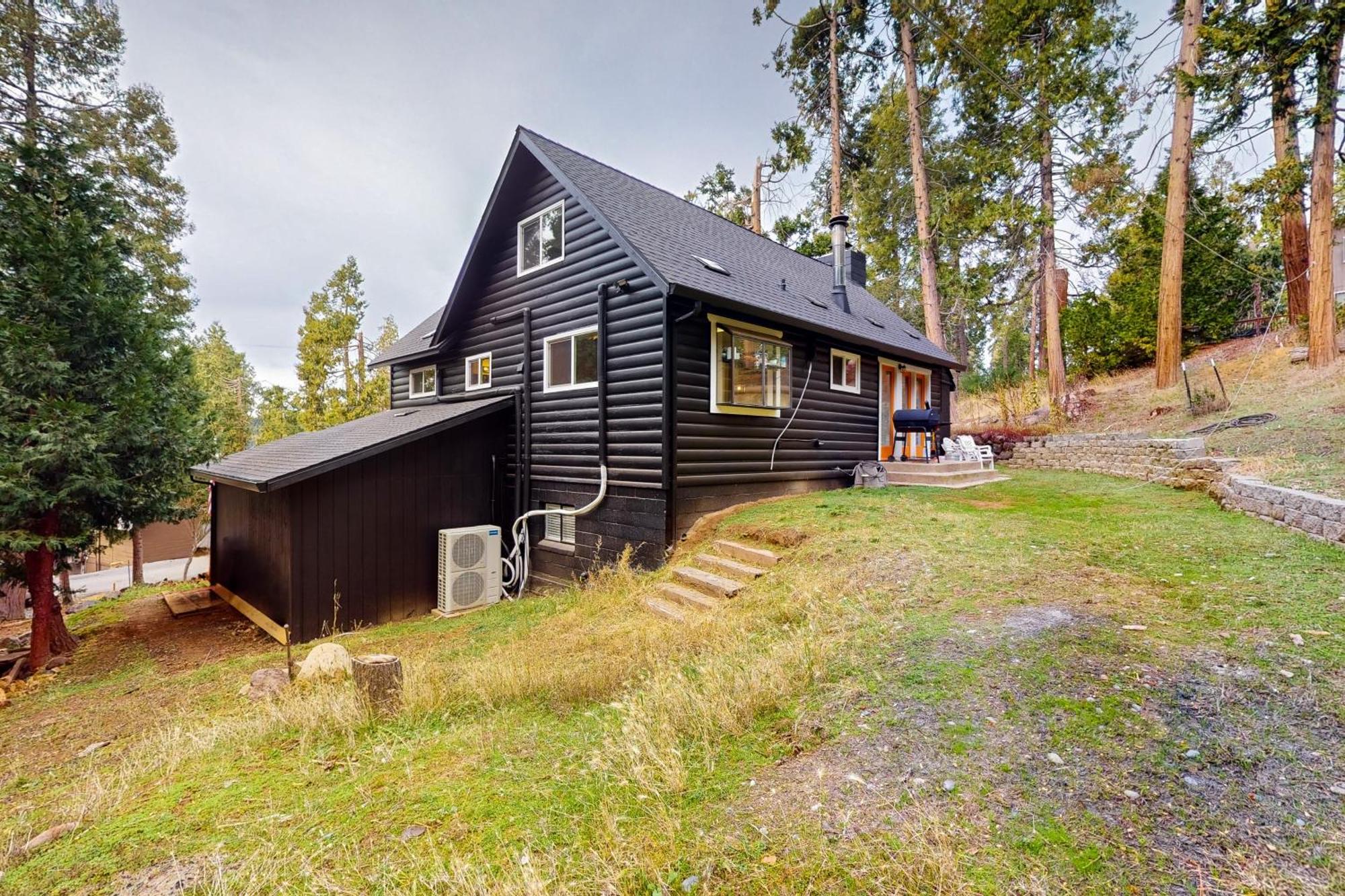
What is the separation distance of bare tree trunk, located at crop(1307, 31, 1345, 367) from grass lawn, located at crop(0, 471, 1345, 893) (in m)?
9.47

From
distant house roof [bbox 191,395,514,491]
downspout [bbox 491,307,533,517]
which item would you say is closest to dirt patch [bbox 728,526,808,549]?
downspout [bbox 491,307,533,517]

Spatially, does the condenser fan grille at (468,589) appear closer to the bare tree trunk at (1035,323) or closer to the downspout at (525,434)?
the downspout at (525,434)

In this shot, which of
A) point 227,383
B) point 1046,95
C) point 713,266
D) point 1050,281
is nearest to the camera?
point 713,266

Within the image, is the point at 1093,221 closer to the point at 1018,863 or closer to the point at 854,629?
the point at 854,629

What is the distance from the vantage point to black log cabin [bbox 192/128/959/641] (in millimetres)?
7238

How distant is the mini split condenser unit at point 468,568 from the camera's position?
8172 mm

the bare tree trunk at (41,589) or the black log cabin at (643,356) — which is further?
the black log cabin at (643,356)

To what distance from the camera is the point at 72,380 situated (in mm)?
6539

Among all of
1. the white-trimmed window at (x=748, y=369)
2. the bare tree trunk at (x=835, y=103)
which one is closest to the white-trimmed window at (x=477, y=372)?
the white-trimmed window at (x=748, y=369)

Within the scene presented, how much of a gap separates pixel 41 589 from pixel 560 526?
671cm

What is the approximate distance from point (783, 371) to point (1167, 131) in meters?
13.2

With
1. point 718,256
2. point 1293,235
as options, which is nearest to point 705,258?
point 718,256

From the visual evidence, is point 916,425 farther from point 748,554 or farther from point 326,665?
point 326,665

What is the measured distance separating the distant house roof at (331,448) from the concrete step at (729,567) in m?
4.94
